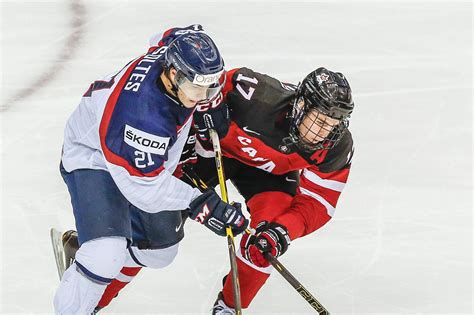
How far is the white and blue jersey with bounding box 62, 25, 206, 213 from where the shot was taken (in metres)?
3.23

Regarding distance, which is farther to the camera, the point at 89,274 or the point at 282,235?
the point at 282,235

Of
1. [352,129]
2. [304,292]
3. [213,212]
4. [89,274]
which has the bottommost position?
[352,129]

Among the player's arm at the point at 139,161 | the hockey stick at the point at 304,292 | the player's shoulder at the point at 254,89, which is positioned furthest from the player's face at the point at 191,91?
the hockey stick at the point at 304,292

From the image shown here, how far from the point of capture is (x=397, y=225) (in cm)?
451

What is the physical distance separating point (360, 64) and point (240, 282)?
7.49 ft

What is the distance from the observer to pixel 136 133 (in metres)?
3.21

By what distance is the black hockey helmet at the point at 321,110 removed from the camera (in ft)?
11.4

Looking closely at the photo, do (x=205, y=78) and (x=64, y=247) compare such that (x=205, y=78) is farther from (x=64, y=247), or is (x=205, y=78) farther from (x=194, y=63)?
(x=64, y=247)

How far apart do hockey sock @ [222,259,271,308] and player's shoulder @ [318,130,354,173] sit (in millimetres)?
497

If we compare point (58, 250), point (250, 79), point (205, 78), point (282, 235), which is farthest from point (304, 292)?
point (58, 250)

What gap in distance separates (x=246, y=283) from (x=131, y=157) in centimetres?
91

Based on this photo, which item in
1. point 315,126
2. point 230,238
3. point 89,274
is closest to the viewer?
point 89,274

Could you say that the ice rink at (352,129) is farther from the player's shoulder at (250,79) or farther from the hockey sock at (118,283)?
the player's shoulder at (250,79)

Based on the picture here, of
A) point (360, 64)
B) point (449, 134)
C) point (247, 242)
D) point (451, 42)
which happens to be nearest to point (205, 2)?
point (360, 64)
